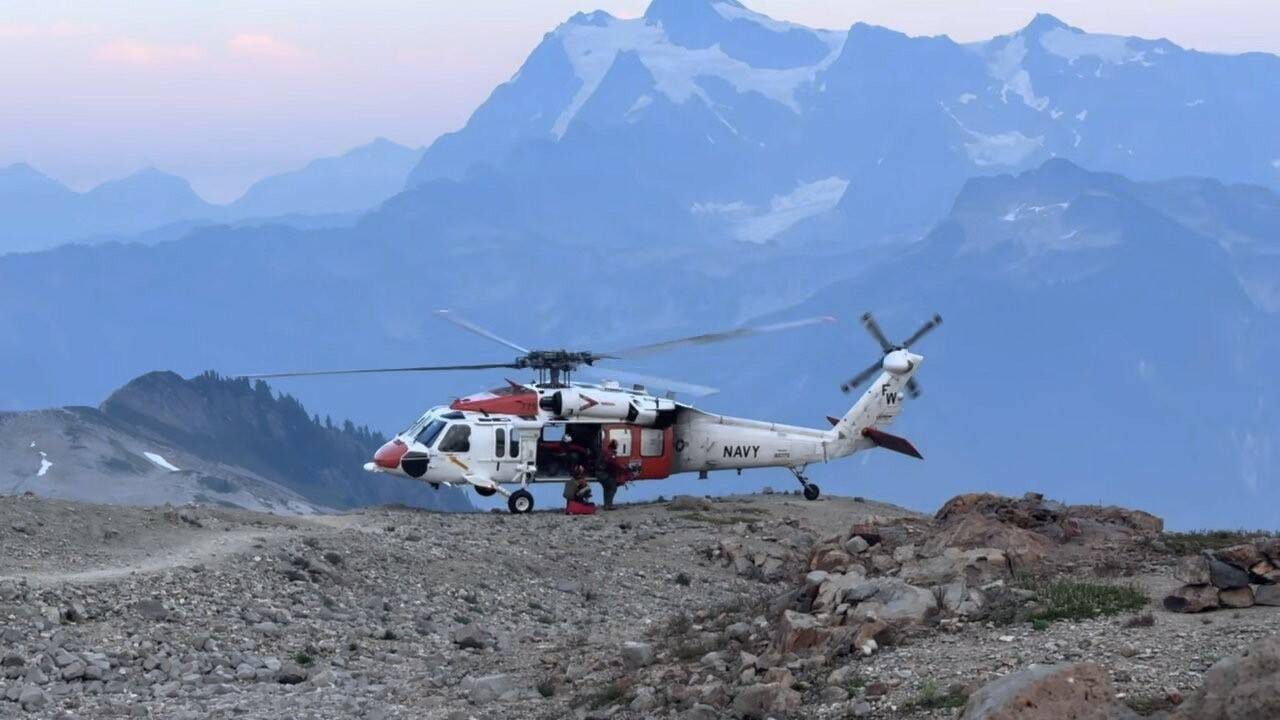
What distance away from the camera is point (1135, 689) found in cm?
1314

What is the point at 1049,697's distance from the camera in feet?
39.2

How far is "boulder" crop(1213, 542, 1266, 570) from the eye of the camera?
51.8 ft

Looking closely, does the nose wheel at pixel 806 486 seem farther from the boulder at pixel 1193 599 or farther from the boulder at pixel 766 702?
the boulder at pixel 766 702

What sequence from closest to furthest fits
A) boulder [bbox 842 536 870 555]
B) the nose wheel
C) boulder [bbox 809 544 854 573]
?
1. boulder [bbox 809 544 854 573]
2. boulder [bbox 842 536 870 555]
3. the nose wheel

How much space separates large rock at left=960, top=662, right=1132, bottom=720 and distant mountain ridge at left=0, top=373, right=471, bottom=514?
55637mm

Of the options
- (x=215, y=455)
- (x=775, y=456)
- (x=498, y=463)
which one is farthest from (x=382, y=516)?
(x=215, y=455)

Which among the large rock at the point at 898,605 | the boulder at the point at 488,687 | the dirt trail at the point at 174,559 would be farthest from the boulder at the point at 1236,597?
the dirt trail at the point at 174,559

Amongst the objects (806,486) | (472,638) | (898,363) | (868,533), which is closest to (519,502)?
(806,486)

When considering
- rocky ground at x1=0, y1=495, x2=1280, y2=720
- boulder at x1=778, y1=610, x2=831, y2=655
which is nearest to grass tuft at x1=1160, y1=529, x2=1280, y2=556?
rocky ground at x1=0, y1=495, x2=1280, y2=720

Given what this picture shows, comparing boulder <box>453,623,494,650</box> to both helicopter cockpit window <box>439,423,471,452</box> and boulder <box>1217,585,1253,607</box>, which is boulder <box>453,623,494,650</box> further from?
helicopter cockpit window <box>439,423,471,452</box>

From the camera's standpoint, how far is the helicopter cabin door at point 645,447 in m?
34.8

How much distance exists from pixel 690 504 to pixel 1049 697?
22.4 metres

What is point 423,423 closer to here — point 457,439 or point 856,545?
point 457,439

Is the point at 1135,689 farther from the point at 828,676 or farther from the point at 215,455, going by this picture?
the point at 215,455
